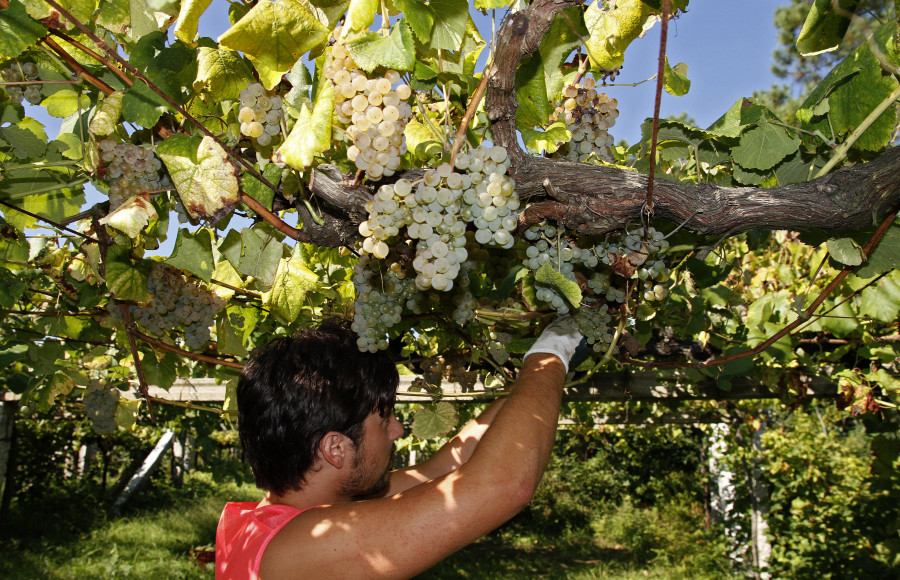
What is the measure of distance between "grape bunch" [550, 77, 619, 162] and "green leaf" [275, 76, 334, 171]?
2.04 feet

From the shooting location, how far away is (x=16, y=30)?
43.5 inches

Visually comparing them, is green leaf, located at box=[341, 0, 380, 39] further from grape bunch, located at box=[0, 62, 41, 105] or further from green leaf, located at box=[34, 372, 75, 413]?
green leaf, located at box=[34, 372, 75, 413]

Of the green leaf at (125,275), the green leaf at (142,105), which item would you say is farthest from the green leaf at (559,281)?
the green leaf at (125,275)

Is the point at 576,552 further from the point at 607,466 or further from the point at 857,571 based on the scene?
the point at 857,571

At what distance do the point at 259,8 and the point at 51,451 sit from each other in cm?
1221

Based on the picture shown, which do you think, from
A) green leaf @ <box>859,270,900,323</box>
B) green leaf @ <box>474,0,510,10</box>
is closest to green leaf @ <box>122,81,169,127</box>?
green leaf @ <box>474,0,510,10</box>

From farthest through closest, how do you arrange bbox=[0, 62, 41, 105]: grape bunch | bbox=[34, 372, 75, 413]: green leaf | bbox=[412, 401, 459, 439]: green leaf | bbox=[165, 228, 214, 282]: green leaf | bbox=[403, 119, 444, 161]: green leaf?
bbox=[34, 372, 75, 413]: green leaf < bbox=[412, 401, 459, 439]: green leaf < bbox=[165, 228, 214, 282]: green leaf < bbox=[0, 62, 41, 105]: grape bunch < bbox=[403, 119, 444, 161]: green leaf

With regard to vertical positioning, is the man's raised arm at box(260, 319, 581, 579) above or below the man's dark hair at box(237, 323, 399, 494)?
below

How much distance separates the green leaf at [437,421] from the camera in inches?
108

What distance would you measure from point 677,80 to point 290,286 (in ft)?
3.62

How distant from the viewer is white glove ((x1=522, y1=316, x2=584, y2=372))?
5.41 feet

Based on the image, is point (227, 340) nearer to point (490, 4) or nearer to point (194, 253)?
point (194, 253)

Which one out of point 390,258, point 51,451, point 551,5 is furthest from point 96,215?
point 51,451

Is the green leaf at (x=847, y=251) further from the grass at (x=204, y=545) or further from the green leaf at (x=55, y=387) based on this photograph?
the grass at (x=204, y=545)
